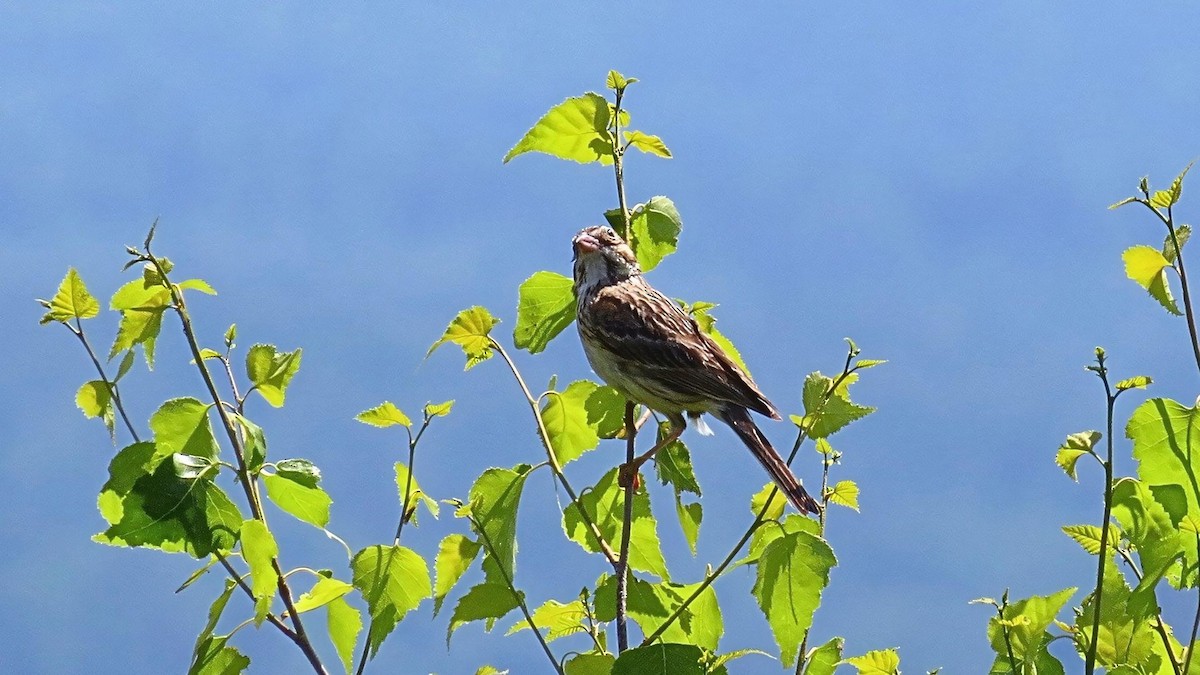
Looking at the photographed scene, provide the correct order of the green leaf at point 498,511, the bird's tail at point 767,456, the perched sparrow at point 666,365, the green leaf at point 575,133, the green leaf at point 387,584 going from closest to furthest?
the green leaf at point 387,584 → the green leaf at point 498,511 → the bird's tail at point 767,456 → the green leaf at point 575,133 → the perched sparrow at point 666,365

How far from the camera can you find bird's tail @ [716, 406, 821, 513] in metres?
3.17

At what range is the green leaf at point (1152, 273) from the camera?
9.92ft

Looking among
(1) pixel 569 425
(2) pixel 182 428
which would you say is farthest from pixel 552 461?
(2) pixel 182 428

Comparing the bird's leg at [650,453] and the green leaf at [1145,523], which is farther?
the bird's leg at [650,453]

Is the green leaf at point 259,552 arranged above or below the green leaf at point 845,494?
below

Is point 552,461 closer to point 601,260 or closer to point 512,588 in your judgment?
point 512,588

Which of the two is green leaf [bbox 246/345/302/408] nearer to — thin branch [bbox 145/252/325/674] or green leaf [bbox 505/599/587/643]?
thin branch [bbox 145/252/325/674]

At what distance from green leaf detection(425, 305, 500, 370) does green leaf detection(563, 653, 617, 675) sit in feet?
2.68

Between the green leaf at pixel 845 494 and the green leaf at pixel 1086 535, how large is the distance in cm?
61

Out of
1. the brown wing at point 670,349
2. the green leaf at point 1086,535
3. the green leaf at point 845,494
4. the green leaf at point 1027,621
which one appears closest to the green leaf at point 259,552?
the brown wing at point 670,349

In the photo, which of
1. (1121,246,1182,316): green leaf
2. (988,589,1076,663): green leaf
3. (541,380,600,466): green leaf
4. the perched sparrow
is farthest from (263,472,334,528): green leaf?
(1121,246,1182,316): green leaf

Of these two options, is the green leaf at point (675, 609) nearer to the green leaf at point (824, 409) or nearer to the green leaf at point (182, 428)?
the green leaf at point (824, 409)

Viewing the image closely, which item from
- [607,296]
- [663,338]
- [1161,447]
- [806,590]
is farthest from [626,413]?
[1161,447]

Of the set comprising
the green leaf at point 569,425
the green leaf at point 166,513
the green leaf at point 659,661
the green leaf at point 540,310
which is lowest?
the green leaf at point 659,661
